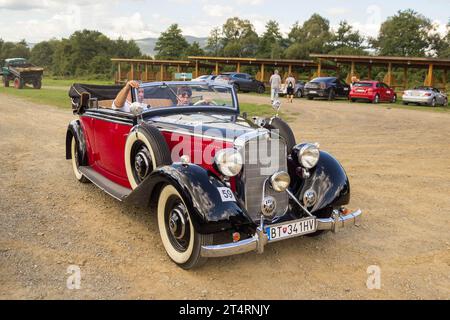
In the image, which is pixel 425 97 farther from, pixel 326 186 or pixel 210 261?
pixel 210 261

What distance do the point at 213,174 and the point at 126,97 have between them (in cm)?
209

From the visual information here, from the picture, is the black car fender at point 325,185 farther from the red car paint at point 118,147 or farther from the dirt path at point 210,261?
the red car paint at point 118,147

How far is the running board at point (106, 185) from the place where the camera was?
14.8 ft

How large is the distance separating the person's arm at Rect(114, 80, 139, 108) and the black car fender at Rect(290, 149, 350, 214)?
2086mm

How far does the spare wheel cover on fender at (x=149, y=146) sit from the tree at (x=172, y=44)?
67.2 meters

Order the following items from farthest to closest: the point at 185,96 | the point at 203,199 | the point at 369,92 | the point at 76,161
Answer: the point at 369,92 < the point at 76,161 < the point at 185,96 < the point at 203,199

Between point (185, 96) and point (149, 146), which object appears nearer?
point (149, 146)

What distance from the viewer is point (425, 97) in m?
22.3

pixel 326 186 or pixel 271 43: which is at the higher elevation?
pixel 271 43

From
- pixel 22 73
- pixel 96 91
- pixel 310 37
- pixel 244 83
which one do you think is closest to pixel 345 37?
pixel 310 37

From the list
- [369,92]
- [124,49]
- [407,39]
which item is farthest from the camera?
[124,49]

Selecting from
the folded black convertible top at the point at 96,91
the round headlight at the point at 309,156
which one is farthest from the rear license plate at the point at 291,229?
the folded black convertible top at the point at 96,91

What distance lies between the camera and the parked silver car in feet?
73.0
